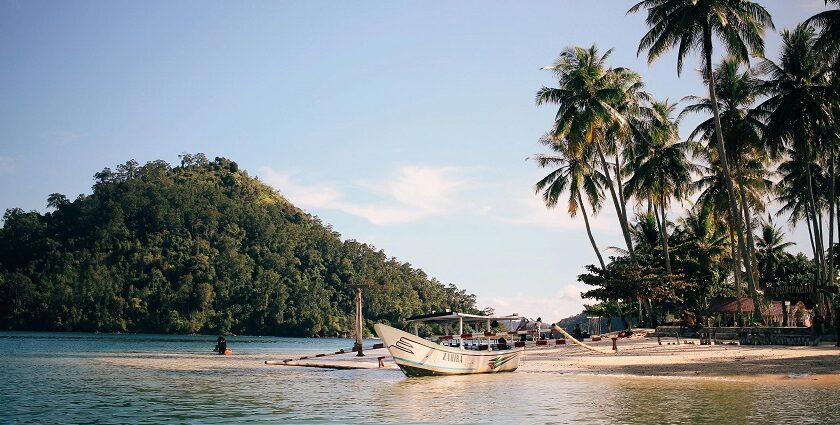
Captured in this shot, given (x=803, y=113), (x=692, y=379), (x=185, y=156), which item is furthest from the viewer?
(x=185, y=156)

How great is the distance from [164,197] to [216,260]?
17.8 m

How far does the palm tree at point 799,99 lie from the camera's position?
1511 inches

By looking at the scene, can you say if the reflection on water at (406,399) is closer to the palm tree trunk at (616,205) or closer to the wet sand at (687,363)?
the wet sand at (687,363)

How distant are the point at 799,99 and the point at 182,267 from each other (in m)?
118

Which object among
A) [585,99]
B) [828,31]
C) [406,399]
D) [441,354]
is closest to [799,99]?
[828,31]

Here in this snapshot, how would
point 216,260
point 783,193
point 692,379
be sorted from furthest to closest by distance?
point 216,260 < point 783,193 < point 692,379

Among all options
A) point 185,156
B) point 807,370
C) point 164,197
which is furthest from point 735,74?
point 185,156

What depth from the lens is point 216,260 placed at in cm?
14250

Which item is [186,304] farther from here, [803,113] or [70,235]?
[803,113]

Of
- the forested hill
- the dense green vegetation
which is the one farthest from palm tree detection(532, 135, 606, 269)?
the forested hill

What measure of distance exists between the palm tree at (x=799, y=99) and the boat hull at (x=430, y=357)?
782 inches

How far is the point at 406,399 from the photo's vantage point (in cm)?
2208

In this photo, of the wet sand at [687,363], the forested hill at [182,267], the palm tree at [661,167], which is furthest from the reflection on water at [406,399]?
the forested hill at [182,267]

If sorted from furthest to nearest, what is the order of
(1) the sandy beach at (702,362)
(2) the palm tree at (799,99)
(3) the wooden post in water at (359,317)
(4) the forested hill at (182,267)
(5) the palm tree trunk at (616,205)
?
1. (4) the forested hill at (182,267)
2. (5) the palm tree trunk at (616,205)
3. (3) the wooden post in water at (359,317)
4. (2) the palm tree at (799,99)
5. (1) the sandy beach at (702,362)
